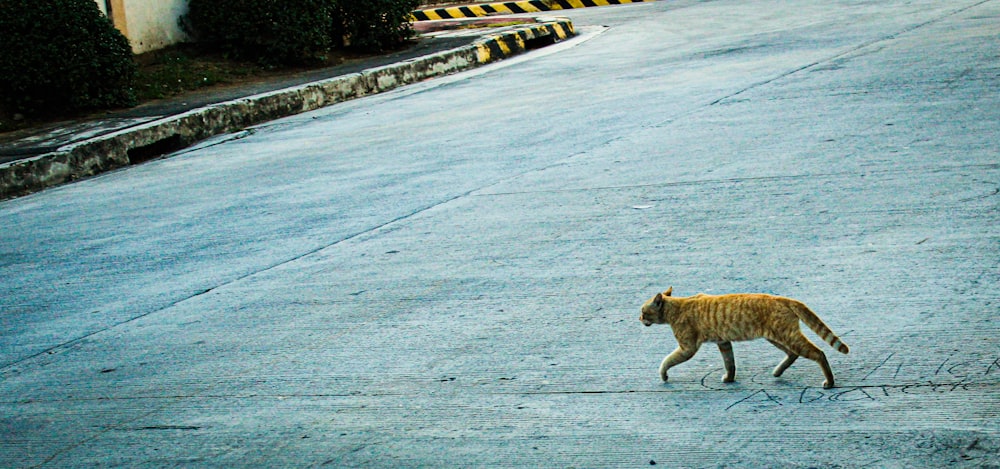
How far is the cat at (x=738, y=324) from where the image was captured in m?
3.44

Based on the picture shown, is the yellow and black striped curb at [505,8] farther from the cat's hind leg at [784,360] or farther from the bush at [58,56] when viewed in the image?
the cat's hind leg at [784,360]

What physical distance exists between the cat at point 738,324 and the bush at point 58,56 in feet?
30.9

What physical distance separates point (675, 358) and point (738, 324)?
242 millimetres

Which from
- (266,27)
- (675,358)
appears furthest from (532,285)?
(266,27)

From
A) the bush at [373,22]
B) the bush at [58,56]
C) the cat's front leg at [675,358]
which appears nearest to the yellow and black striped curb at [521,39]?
the bush at [373,22]

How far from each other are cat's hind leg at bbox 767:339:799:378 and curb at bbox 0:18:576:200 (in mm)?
7692

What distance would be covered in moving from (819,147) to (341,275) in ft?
10.9

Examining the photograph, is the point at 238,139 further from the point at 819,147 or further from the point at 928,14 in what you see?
the point at 928,14

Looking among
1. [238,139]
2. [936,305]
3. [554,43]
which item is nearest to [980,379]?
[936,305]

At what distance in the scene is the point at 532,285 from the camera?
4.99 m

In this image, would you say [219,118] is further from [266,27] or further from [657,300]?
[657,300]

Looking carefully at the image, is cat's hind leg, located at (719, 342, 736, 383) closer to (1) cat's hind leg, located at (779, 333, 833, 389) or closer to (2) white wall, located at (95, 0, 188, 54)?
(1) cat's hind leg, located at (779, 333, 833, 389)

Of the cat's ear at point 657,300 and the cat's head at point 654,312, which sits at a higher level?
the cat's ear at point 657,300

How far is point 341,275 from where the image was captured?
5543 mm
